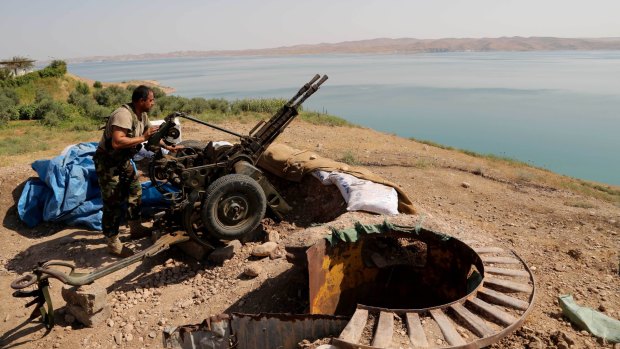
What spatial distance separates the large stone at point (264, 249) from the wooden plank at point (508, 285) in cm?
223

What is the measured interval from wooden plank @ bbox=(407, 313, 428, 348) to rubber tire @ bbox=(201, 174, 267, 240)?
223cm

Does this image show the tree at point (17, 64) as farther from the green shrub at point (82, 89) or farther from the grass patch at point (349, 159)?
the grass patch at point (349, 159)

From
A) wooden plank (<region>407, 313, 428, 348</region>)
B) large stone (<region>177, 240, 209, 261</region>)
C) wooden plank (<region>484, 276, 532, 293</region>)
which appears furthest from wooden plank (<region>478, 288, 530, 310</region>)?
large stone (<region>177, 240, 209, 261</region>)

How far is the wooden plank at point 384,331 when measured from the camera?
2616 mm

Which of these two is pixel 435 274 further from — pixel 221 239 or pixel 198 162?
pixel 198 162

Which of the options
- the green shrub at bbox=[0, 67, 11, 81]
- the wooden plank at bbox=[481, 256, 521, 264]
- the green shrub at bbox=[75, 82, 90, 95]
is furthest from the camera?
the green shrub at bbox=[75, 82, 90, 95]

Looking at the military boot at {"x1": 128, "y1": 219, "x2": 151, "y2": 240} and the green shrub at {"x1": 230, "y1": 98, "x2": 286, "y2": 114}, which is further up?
the green shrub at {"x1": 230, "y1": 98, "x2": 286, "y2": 114}

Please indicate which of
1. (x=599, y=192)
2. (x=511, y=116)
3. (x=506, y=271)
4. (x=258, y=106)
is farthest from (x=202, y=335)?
(x=511, y=116)

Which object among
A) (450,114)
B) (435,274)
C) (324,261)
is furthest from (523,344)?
(450,114)

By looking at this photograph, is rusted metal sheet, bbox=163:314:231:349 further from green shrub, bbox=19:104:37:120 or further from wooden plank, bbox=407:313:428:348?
green shrub, bbox=19:104:37:120

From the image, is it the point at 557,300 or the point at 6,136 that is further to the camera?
the point at 6,136

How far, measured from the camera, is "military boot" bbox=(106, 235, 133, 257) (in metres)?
4.79

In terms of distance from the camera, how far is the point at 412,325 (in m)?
2.77

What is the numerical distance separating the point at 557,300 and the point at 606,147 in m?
16.8
